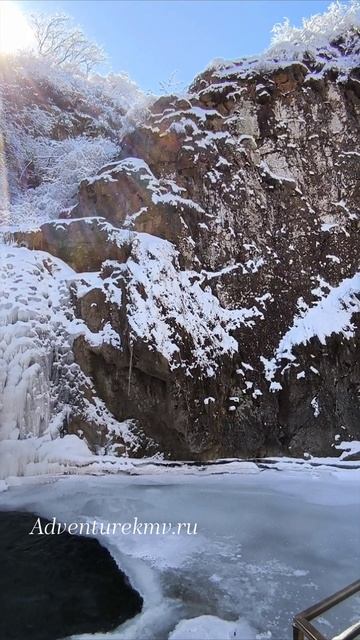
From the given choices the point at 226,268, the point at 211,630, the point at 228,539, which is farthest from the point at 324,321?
the point at 211,630

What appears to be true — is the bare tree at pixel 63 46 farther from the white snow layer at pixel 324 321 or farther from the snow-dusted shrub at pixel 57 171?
the white snow layer at pixel 324 321

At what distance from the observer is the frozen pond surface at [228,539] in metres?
3.84

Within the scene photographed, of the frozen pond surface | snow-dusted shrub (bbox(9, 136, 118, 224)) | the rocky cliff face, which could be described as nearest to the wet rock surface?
the frozen pond surface

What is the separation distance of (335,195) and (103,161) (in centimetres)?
597

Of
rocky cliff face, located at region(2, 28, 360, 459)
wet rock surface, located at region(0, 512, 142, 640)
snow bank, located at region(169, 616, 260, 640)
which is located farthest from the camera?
rocky cliff face, located at region(2, 28, 360, 459)

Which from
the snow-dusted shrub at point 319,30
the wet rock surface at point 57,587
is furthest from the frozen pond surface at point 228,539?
the snow-dusted shrub at point 319,30

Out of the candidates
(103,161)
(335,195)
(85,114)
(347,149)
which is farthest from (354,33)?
(85,114)

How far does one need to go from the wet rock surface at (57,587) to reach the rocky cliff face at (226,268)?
259 cm

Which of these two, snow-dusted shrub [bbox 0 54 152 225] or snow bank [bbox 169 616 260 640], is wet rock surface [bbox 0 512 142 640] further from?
snow-dusted shrub [bbox 0 54 152 225]

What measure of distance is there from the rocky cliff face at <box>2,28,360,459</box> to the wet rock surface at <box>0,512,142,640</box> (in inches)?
102

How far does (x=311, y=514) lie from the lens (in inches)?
234

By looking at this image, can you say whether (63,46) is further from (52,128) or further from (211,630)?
(211,630)

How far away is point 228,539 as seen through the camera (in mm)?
5242

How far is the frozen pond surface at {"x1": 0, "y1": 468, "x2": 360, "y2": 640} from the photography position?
3.84 metres
